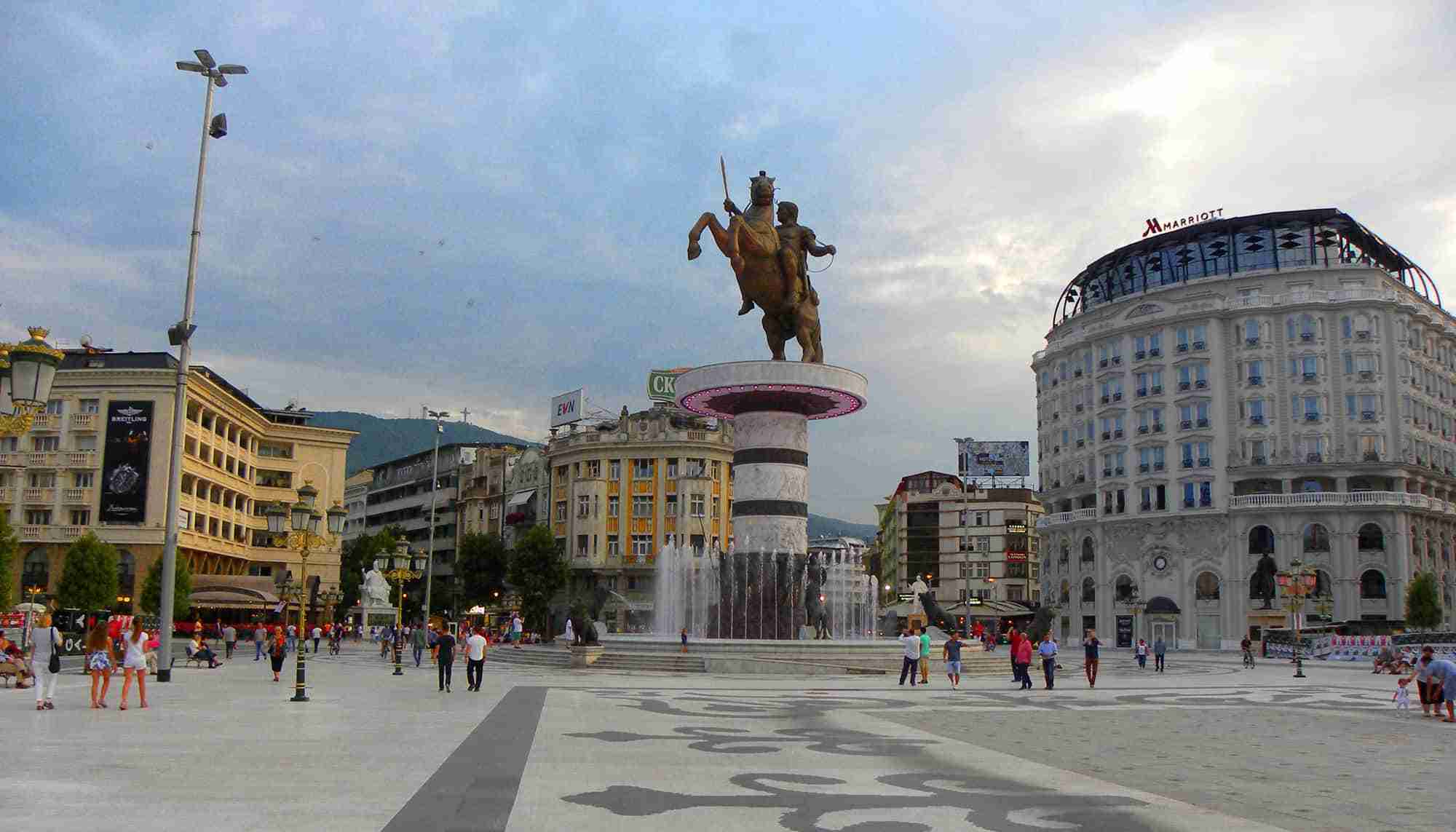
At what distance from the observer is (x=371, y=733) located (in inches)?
622

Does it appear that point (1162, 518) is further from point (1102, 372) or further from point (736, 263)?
point (736, 263)

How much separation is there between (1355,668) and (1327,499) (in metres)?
29.4

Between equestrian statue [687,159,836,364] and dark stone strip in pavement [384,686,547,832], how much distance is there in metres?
24.6

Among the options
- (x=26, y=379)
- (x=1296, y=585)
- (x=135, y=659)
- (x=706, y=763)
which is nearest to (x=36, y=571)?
(x=135, y=659)

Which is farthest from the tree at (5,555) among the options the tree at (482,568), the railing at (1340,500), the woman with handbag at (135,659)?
the railing at (1340,500)

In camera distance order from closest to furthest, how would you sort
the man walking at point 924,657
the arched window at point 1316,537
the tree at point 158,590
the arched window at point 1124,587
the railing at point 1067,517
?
the man walking at point 924,657 < the tree at point 158,590 < the arched window at point 1316,537 < the arched window at point 1124,587 < the railing at point 1067,517

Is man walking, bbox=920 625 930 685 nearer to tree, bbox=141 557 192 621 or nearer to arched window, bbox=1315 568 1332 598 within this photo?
tree, bbox=141 557 192 621

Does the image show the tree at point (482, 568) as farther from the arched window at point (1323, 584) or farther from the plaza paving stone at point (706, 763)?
the plaza paving stone at point (706, 763)

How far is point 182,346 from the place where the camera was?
2733 centimetres

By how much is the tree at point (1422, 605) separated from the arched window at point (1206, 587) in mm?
11062

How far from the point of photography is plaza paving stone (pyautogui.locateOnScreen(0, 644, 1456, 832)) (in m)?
9.73

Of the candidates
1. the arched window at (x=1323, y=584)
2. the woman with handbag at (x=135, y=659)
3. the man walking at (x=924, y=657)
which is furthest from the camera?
the arched window at (x=1323, y=584)

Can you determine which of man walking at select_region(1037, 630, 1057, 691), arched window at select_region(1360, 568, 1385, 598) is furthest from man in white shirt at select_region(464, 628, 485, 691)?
arched window at select_region(1360, 568, 1385, 598)

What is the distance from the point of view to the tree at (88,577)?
190 ft
